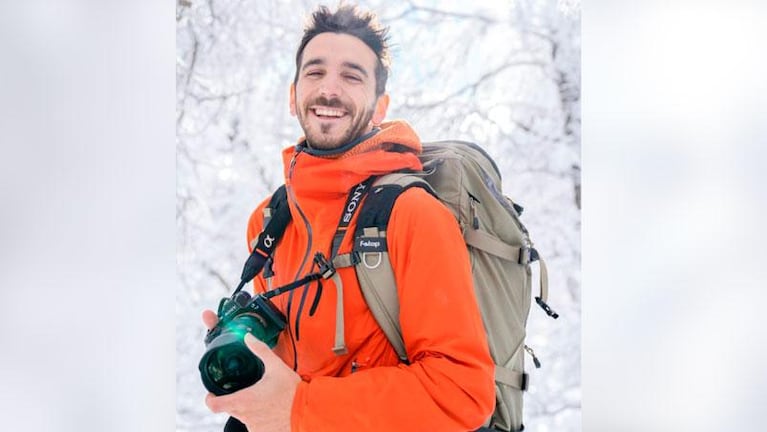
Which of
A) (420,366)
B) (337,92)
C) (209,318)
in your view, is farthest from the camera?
(209,318)

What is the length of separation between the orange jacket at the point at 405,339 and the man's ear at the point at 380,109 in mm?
97

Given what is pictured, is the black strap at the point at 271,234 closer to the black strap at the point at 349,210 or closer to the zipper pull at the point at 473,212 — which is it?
the black strap at the point at 349,210

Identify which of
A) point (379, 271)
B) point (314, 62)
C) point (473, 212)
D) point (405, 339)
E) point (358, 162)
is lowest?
point (405, 339)

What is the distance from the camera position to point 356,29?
173 centimetres

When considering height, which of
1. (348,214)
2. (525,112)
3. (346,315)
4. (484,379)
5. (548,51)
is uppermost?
(548,51)

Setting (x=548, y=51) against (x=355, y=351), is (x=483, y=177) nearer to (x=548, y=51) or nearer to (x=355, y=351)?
(x=548, y=51)

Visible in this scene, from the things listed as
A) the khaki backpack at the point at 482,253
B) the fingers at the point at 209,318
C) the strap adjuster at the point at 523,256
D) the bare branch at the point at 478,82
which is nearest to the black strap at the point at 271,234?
the fingers at the point at 209,318

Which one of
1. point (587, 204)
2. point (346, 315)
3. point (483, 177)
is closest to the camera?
point (346, 315)

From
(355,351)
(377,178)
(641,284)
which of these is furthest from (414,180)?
(641,284)

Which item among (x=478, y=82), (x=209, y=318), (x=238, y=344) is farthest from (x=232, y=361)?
(x=478, y=82)

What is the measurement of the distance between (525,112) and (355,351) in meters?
0.67

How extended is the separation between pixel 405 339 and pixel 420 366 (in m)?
0.06

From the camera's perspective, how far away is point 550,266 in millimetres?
1794

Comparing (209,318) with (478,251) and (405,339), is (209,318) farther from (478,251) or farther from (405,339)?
(478,251)
